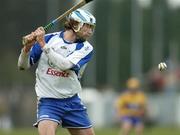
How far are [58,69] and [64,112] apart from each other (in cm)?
62

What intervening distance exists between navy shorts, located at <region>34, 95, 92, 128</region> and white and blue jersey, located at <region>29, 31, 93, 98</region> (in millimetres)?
98

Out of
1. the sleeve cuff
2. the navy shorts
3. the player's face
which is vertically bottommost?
the navy shorts

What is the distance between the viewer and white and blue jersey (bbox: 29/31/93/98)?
39.6 feet

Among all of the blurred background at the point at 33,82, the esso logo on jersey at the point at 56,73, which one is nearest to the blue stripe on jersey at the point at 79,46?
the esso logo on jersey at the point at 56,73

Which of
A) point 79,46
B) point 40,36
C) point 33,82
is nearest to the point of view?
point 40,36

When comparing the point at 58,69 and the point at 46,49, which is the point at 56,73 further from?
the point at 46,49

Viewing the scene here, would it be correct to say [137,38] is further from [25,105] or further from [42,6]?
[25,105]

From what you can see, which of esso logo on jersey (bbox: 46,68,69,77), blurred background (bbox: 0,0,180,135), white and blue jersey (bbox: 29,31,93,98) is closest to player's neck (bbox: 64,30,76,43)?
white and blue jersey (bbox: 29,31,93,98)

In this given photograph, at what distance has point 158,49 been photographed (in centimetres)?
6175

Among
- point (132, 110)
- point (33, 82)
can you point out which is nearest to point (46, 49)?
point (132, 110)

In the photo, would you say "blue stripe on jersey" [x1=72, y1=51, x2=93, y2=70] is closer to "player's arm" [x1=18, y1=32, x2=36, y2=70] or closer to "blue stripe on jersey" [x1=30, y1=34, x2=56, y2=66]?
"blue stripe on jersey" [x1=30, y1=34, x2=56, y2=66]

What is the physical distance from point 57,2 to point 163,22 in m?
10.8

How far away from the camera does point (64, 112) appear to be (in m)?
12.2

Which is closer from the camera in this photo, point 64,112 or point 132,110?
point 64,112
